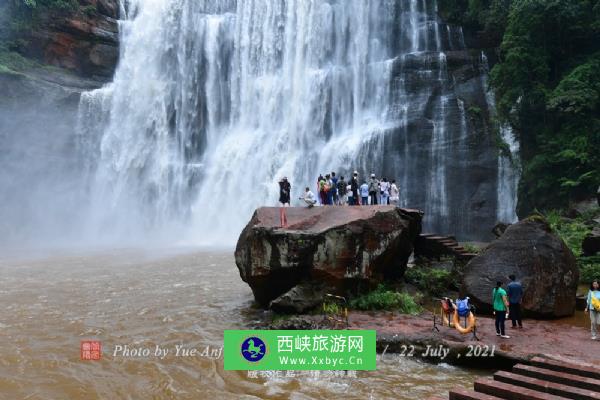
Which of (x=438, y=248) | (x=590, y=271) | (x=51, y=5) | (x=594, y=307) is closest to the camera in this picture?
(x=594, y=307)

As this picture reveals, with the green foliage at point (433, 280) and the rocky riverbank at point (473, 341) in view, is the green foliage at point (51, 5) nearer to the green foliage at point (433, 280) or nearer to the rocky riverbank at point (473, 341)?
the green foliage at point (433, 280)

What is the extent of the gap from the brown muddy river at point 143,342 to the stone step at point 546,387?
3.56ft

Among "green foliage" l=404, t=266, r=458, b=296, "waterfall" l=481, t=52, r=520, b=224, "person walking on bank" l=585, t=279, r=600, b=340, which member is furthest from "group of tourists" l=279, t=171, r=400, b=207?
"waterfall" l=481, t=52, r=520, b=224

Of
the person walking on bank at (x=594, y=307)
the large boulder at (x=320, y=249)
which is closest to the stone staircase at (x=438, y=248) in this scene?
the large boulder at (x=320, y=249)

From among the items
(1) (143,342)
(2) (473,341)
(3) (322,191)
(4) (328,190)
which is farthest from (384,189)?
(1) (143,342)

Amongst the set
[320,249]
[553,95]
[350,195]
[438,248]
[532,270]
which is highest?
[553,95]

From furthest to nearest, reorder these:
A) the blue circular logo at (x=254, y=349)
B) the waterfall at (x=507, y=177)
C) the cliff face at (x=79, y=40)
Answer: the cliff face at (x=79, y=40)
the waterfall at (x=507, y=177)
the blue circular logo at (x=254, y=349)

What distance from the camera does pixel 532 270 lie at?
11.2 meters

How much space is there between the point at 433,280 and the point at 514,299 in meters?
4.28

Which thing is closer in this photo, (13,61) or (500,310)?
(500,310)

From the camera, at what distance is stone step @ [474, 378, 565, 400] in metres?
5.98

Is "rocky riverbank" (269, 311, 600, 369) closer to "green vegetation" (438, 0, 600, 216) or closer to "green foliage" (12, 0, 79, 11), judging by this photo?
"green vegetation" (438, 0, 600, 216)

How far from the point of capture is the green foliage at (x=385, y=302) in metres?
11.5

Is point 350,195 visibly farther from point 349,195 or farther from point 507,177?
point 507,177
